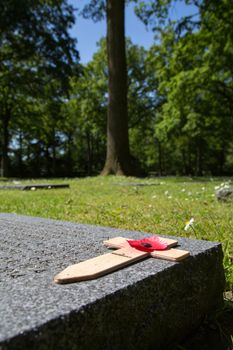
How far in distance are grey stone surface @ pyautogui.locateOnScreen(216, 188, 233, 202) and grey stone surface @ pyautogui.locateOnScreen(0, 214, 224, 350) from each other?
3.27 metres

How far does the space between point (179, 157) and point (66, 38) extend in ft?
97.3

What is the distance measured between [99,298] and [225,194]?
4.26 m

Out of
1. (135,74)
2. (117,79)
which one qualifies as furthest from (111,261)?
(135,74)

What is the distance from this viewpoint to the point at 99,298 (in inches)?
48.1

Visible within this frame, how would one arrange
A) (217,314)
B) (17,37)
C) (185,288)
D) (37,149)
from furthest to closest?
(37,149)
(17,37)
(217,314)
(185,288)

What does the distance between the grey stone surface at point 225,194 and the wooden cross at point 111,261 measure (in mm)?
3398

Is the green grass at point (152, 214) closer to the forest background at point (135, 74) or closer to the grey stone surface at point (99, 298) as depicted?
the grey stone surface at point (99, 298)

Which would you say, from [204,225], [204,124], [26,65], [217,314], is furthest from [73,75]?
[217,314]

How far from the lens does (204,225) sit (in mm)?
3463

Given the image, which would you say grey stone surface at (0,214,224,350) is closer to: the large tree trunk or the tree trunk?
the large tree trunk

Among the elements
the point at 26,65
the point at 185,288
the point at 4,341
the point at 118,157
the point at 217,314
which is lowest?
the point at 217,314

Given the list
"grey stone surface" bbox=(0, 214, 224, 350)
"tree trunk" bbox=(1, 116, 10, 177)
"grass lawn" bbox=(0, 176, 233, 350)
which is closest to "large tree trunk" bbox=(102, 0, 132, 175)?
"grass lawn" bbox=(0, 176, 233, 350)

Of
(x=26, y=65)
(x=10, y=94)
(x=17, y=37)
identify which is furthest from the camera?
(x=10, y=94)

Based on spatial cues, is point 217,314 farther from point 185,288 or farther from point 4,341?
point 4,341
